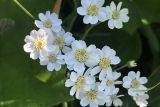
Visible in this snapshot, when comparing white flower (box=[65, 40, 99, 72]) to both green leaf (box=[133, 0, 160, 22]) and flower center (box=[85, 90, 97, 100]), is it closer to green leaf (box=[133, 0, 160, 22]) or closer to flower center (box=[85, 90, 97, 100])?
flower center (box=[85, 90, 97, 100])

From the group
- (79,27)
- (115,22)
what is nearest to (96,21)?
(115,22)

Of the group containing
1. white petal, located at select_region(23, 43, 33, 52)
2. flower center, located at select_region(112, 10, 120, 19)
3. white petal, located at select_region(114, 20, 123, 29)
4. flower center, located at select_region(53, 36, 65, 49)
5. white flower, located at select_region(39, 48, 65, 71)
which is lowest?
white flower, located at select_region(39, 48, 65, 71)

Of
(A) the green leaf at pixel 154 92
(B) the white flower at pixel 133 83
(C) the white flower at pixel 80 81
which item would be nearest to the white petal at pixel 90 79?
(C) the white flower at pixel 80 81

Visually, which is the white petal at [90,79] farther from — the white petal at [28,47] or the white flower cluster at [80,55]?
the white petal at [28,47]

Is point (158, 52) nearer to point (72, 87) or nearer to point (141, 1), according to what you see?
point (141, 1)

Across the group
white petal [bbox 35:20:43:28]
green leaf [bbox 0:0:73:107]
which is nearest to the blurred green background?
green leaf [bbox 0:0:73:107]

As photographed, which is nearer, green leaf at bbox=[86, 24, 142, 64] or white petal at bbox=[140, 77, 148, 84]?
white petal at bbox=[140, 77, 148, 84]

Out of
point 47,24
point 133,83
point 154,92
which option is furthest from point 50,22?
point 154,92
